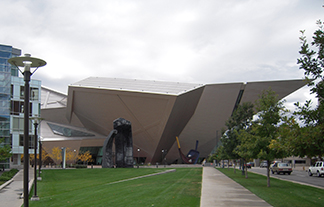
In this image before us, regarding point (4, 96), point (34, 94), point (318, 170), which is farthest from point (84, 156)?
point (318, 170)

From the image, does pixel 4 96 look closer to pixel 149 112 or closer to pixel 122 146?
pixel 122 146

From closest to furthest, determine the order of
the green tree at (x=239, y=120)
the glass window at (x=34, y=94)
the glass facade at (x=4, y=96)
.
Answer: the green tree at (x=239, y=120) < the glass facade at (x=4, y=96) < the glass window at (x=34, y=94)

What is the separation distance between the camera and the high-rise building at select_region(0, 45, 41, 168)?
1582 inches

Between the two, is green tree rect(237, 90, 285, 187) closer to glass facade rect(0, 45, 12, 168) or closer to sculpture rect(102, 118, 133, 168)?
sculpture rect(102, 118, 133, 168)

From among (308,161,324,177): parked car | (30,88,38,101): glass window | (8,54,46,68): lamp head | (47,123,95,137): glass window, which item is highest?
(30,88,38,101): glass window

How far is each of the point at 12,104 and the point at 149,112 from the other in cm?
2250

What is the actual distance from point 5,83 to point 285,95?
45083mm

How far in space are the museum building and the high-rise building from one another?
34.5 ft

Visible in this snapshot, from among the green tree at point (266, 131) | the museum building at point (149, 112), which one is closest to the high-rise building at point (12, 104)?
the museum building at point (149, 112)

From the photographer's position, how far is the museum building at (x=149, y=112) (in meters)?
54.1

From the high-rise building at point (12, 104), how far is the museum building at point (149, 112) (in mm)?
10522

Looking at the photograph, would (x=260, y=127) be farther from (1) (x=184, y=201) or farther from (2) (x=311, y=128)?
(2) (x=311, y=128)

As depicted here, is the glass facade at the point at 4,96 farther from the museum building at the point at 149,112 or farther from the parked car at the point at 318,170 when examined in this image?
the parked car at the point at 318,170

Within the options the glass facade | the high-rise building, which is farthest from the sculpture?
the glass facade
